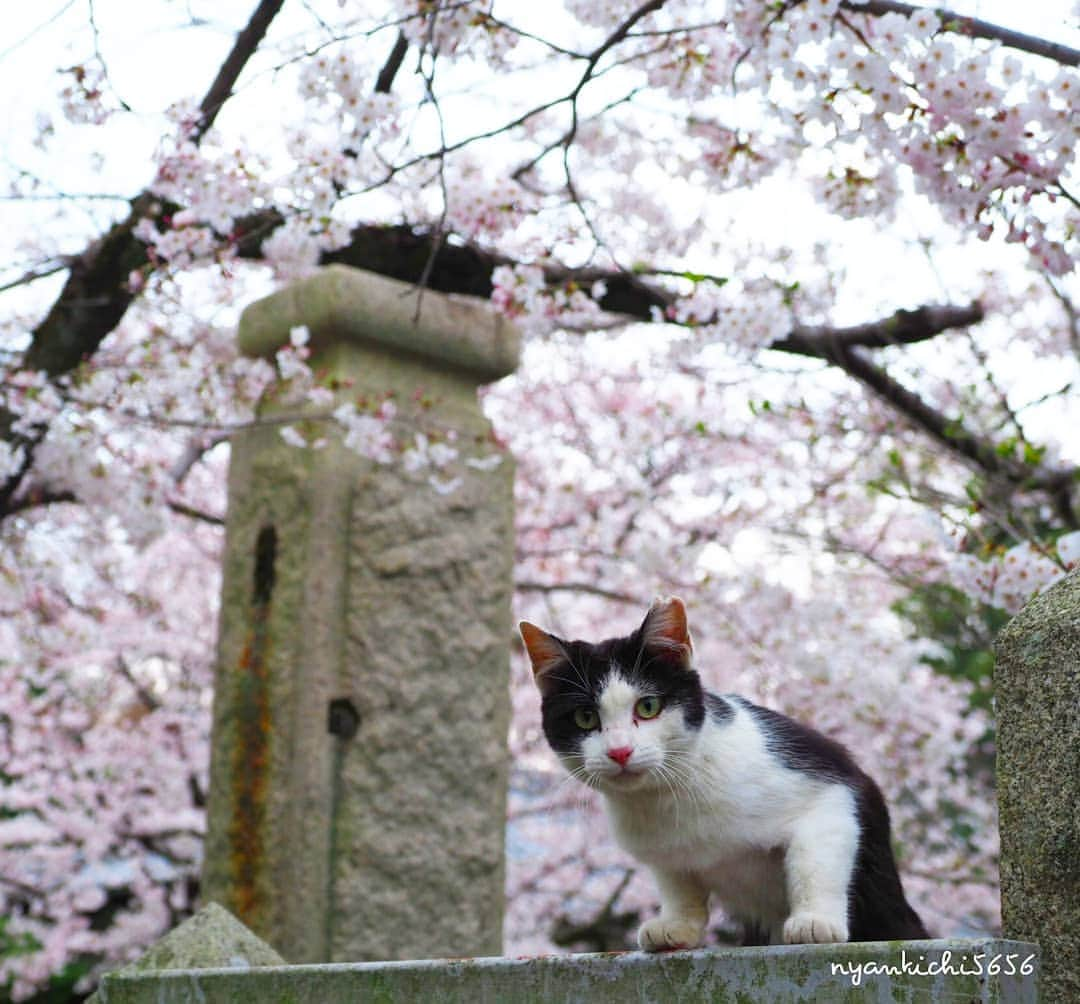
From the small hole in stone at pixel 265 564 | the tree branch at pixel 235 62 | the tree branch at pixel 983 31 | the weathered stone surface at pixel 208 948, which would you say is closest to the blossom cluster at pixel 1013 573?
the tree branch at pixel 983 31

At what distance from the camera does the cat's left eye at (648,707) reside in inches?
73.4

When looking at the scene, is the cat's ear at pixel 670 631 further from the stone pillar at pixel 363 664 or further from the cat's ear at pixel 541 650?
the stone pillar at pixel 363 664

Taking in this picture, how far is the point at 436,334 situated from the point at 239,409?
736mm

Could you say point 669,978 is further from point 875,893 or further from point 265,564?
point 265,564

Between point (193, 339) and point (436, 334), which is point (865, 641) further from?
point (193, 339)

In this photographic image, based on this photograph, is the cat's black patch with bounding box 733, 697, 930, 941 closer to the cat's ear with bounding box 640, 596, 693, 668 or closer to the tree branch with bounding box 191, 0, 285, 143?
the cat's ear with bounding box 640, 596, 693, 668

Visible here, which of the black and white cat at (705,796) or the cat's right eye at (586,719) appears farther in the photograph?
the cat's right eye at (586,719)

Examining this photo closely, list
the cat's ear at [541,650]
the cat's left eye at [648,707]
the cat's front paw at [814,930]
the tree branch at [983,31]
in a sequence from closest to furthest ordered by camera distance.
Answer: the cat's front paw at [814,930] → the cat's left eye at [648,707] → the cat's ear at [541,650] → the tree branch at [983,31]

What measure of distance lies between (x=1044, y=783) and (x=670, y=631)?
59 centimetres

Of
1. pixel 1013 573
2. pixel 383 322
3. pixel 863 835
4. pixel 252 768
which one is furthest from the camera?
pixel 383 322

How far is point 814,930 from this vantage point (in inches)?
63.4

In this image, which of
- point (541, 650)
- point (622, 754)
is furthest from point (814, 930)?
point (541, 650)

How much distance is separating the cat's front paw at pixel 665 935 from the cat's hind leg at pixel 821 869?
0.15 metres

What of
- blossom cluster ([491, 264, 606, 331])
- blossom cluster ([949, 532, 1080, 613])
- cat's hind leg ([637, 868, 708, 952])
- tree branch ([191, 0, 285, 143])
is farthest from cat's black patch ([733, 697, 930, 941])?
tree branch ([191, 0, 285, 143])
